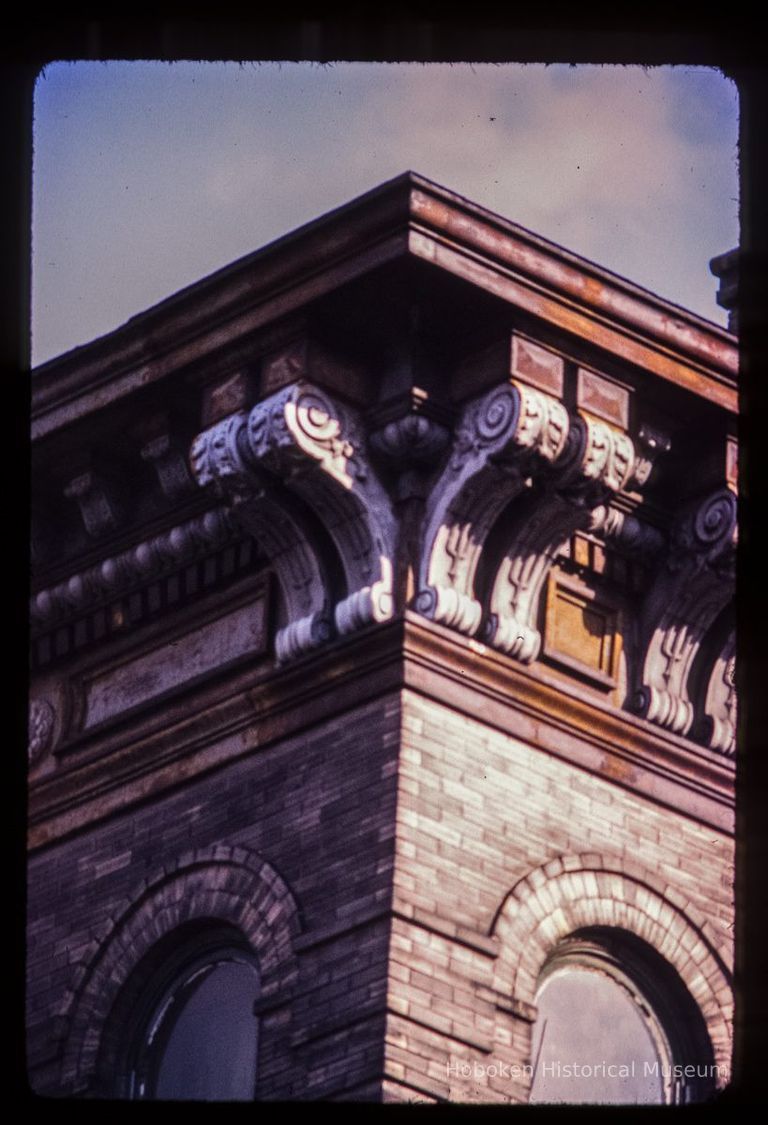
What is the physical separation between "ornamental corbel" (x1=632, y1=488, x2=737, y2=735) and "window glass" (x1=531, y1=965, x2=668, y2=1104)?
1.58m

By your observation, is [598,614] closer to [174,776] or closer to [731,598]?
[731,598]

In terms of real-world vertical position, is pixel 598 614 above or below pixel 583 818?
above

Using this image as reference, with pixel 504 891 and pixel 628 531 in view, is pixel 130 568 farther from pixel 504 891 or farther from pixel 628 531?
pixel 504 891

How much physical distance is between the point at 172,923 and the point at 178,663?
1.55 metres

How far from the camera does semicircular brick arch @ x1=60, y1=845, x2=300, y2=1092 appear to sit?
634 inches

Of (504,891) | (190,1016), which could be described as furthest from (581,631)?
(190,1016)

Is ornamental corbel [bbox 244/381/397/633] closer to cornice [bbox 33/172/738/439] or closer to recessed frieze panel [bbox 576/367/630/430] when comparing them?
cornice [bbox 33/172/738/439]

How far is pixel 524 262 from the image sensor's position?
16.4 metres

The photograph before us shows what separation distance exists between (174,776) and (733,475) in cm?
334

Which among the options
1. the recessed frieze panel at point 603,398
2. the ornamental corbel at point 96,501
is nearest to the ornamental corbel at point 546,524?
the recessed frieze panel at point 603,398

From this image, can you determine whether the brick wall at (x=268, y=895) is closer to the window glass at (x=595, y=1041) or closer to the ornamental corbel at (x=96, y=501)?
the window glass at (x=595, y=1041)

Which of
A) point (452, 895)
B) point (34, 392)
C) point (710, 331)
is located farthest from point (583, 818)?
point (34, 392)

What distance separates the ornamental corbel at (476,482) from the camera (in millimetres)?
16312

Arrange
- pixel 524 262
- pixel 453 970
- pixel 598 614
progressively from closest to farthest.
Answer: pixel 453 970
pixel 524 262
pixel 598 614
